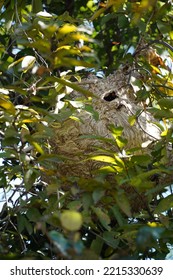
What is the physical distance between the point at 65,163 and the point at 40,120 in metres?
0.63

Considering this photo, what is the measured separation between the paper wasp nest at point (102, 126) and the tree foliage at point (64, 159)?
91 mm

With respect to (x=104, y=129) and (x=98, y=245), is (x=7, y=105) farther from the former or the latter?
(x=104, y=129)

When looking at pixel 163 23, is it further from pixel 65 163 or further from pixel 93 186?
pixel 93 186

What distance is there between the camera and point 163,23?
3.23 m

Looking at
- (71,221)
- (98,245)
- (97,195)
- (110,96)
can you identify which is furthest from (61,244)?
(110,96)

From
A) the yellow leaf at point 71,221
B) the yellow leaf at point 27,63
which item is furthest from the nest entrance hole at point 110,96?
the yellow leaf at point 71,221

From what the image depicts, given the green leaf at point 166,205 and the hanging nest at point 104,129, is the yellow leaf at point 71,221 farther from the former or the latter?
the hanging nest at point 104,129

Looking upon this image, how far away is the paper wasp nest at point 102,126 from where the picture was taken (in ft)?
10.6

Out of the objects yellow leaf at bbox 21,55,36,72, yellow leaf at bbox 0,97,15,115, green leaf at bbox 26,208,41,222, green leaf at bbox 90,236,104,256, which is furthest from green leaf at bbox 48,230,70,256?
yellow leaf at bbox 21,55,36,72

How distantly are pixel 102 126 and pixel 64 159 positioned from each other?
92 cm

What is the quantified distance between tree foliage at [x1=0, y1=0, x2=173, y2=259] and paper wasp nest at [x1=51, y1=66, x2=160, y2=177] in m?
0.09

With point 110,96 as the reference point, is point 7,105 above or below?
below

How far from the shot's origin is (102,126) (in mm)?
3385
